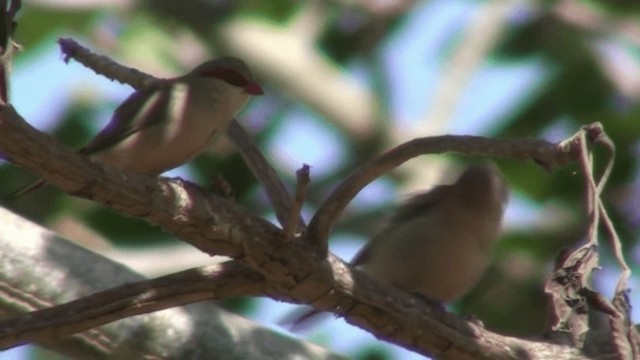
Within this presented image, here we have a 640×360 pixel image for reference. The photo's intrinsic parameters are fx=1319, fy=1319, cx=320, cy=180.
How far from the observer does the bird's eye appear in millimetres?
5836

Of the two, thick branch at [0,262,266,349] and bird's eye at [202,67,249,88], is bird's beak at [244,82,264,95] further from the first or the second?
thick branch at [0,262,266,349]

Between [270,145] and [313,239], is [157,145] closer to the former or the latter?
[313,239]

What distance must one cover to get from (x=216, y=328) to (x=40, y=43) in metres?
4.57

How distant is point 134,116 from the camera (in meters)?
5.35

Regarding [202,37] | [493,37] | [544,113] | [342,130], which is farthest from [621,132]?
[202,37]

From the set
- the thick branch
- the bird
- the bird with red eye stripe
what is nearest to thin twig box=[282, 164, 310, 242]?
the thick branch

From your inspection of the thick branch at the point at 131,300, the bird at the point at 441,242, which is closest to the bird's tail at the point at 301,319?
the bird at the point at 441,242

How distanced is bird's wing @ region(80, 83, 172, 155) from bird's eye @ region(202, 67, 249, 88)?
39 cm

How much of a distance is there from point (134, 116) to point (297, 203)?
1.96 metres

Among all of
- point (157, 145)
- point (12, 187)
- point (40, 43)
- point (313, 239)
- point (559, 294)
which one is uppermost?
point (40, 43)

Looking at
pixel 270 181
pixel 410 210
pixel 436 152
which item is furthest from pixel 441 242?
pixel 436 152

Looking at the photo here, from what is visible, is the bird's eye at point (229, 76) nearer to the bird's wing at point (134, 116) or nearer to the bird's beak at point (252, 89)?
the bird's beak at point (252, 89)

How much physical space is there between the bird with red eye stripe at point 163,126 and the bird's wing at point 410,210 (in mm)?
965

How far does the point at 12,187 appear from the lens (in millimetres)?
7469
